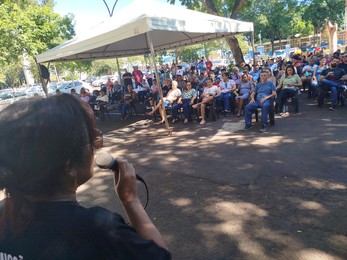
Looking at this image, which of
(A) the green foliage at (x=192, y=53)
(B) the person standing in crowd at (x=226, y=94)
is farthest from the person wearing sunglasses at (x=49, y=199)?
(A) the green foliage at (x=192, y=53)

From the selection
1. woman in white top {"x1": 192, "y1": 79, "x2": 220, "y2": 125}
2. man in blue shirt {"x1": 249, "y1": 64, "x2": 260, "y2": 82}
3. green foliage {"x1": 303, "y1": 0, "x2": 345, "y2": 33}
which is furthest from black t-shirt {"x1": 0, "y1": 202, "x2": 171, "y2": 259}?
green foliage {"x1": 303, "y1": 0, "x2": 345, "y2": 33}

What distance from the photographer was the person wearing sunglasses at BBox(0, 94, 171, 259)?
89 centimetres

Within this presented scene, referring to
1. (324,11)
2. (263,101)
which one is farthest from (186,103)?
(324,11)

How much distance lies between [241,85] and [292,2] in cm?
2975

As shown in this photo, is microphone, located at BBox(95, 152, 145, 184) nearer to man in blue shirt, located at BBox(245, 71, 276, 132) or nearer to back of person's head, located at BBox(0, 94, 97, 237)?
back of person's head, located at BBox(0, 94, 97, 237)

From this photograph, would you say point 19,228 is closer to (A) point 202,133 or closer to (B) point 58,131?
(B) point 58,131

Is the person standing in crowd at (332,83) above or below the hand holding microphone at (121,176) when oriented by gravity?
below

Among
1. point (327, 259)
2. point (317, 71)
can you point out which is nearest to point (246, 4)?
point (317, 71)

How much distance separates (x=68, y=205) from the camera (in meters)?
0.94

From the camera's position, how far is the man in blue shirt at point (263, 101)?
6938 millimetres

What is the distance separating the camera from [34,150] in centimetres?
91

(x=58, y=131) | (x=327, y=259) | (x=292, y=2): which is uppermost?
(x=292, y=2)

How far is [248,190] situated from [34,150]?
345 centimetres

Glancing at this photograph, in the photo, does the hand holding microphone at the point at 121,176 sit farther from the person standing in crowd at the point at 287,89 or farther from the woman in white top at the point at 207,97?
the person standing in crowd at the point at 287,89
